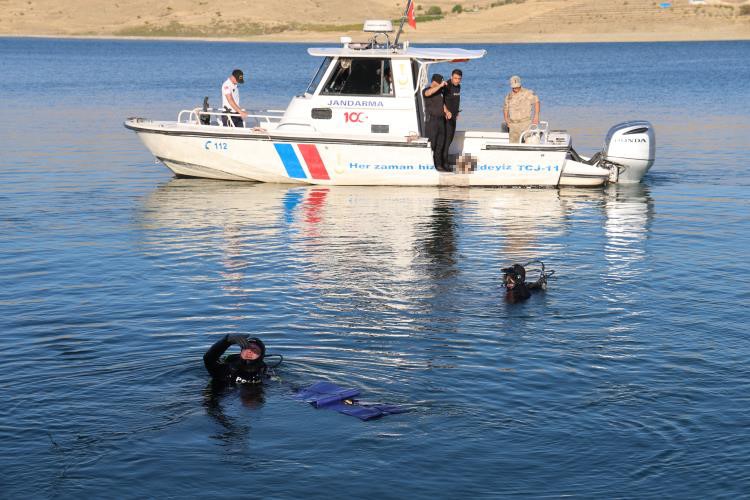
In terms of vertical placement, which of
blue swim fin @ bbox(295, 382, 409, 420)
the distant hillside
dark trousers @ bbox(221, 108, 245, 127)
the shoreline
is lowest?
blue swim fin @ bbox(295, 382, 409, 420)

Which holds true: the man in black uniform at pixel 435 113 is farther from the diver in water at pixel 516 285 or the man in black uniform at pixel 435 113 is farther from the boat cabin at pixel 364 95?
the diver in water at pixel 516 285

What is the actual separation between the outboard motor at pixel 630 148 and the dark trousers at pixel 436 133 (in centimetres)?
355

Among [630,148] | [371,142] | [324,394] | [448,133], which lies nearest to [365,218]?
[371,142]

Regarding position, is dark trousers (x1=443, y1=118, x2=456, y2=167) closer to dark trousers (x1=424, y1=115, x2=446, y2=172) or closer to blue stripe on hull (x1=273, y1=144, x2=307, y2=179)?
dark trousers (x1=424, y1=115, x2=446, y2=172)

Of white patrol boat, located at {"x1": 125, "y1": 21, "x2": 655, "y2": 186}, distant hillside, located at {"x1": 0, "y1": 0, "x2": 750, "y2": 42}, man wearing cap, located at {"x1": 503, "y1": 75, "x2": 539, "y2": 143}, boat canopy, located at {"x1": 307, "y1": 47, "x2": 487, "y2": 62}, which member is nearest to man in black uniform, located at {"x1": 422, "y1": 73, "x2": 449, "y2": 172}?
white patrol boat, located at {"x1": 125, "y1": 21, "x2": 655, "y2": 186}

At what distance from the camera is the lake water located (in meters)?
9.49

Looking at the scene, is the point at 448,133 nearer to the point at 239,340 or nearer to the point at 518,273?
the point at 518,273

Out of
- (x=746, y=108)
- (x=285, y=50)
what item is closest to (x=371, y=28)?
(x=746, y=108)

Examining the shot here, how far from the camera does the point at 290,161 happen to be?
75.0ft

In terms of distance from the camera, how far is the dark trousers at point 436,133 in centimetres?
2172

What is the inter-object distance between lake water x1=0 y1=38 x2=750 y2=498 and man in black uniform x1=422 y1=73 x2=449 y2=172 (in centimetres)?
116

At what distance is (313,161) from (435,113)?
275 cm

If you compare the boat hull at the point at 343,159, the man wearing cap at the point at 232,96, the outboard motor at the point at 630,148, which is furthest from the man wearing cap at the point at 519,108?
the man wearing cap at the point at 232,96

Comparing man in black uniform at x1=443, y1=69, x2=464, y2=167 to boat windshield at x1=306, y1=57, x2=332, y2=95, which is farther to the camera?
boat windshield at x1=306, y1=57, x2=332, y2=95
